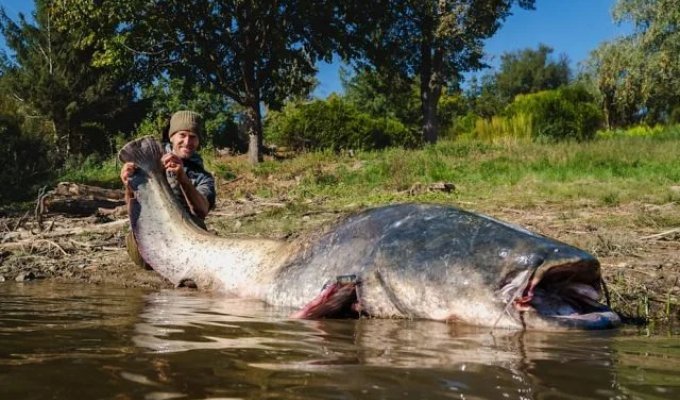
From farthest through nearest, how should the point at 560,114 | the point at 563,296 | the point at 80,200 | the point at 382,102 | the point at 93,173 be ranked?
the point at 382,102, the point at 560,114, the point at 93,173, the point at 80,200, the point at 563,296

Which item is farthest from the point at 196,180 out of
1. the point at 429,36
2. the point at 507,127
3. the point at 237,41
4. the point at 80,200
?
the point at 429,36

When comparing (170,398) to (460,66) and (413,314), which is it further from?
(460,66)

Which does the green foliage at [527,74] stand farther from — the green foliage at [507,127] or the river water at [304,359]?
the river water at [304,359]

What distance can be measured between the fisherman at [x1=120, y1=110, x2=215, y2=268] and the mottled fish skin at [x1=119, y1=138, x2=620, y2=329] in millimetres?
293

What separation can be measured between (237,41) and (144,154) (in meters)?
17.4

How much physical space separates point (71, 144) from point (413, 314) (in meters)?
26.5

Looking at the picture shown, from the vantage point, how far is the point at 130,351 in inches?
93.4

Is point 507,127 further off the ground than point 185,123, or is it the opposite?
Answer: point 507,127

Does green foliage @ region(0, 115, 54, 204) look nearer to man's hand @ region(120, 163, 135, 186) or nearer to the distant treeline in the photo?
the distant treeline

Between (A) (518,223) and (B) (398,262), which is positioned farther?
(A) (518,223)

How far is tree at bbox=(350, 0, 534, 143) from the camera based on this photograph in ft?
78.5

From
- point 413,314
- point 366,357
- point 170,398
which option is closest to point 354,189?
point 413,314

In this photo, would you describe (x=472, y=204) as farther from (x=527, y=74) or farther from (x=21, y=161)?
(x=527, y=74)

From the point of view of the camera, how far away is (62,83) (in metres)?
25.9
